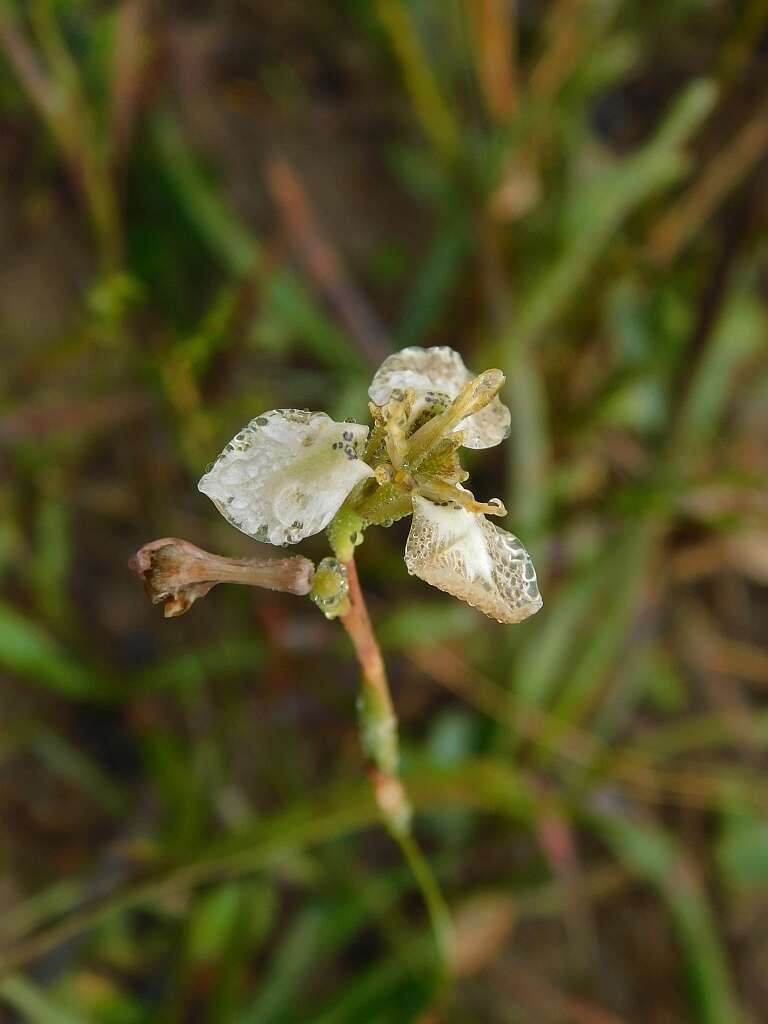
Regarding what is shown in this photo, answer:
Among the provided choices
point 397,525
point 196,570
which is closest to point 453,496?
point 196,570

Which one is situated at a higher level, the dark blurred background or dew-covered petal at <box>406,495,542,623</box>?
the dark blurred background

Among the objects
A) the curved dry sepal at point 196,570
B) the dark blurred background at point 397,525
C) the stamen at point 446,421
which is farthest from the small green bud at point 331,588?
the dark blurred background at point 397,525

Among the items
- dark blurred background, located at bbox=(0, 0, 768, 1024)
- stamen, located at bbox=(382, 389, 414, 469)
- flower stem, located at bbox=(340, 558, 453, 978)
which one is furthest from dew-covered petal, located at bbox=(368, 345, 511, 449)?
dark blurred background, located at bbox=(0, 0, 768, 1024)

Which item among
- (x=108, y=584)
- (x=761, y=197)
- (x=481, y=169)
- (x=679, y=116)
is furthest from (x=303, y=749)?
(x=761, y=197)

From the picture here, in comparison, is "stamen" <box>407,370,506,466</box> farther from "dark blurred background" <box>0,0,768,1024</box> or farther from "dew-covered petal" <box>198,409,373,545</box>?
"dark blurred background" <box>0,0,768,1024</box>

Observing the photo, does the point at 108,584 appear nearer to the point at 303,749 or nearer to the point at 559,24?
the point at 303,749

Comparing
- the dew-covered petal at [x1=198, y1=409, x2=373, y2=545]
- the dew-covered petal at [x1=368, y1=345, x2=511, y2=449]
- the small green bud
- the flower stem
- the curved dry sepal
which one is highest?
the dew-covered petal at [x1=368, y1=345, x2=511, y2=449]

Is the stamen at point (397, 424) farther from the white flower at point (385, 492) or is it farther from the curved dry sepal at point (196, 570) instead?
the curved dry sepal at point (196, 570)
